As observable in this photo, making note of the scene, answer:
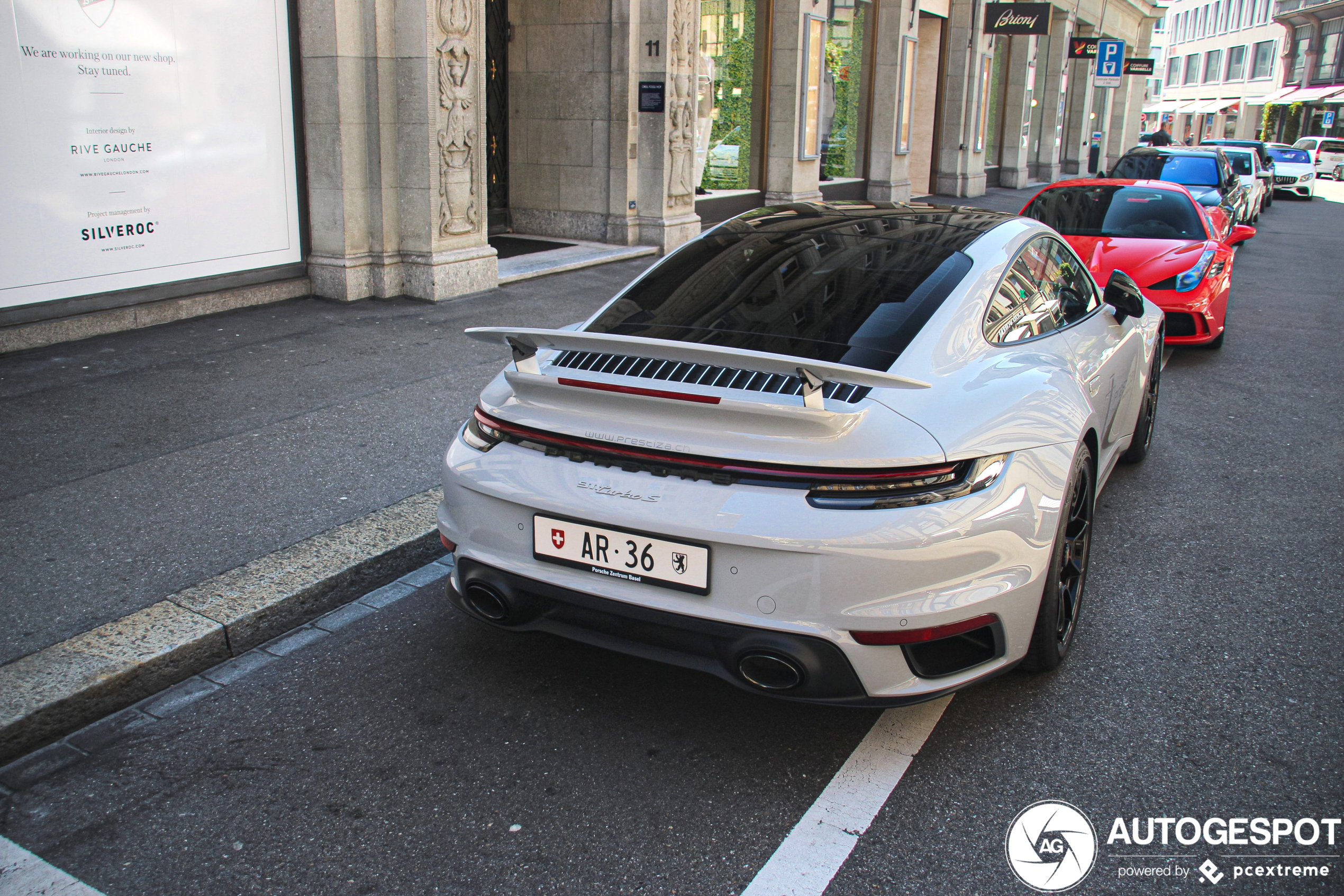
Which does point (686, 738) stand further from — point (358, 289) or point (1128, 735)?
point (358, 289)

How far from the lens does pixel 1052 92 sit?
35.2m

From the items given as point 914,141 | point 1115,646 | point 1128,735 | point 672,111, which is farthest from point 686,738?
point 914,141

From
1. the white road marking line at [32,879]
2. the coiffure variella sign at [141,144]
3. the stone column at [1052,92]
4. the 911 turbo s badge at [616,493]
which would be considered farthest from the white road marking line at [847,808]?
the stone column at [1052,92]

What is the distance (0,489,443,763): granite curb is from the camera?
3340mm

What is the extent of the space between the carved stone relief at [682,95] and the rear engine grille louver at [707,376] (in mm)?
10595

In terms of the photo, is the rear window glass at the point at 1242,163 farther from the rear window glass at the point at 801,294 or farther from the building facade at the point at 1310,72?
the building facade at the point at 1310,72

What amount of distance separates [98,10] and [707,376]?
22.6ft

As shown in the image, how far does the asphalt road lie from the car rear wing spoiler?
1090 millimetres

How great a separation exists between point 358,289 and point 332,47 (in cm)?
204

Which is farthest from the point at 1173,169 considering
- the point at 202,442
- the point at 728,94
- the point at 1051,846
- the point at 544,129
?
the point at 1051,846

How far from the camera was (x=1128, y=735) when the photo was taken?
332 centimetres

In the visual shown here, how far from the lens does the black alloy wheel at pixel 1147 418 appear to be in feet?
19.5

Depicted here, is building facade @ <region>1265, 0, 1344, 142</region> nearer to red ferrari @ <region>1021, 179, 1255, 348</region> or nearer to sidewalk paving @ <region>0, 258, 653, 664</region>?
red ferrari @ <region>1021, 179, 1255, 348</region>

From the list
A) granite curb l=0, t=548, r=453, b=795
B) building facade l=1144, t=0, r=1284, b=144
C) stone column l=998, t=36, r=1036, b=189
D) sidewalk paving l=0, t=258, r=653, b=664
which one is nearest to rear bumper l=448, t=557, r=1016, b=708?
granite curb l=0, t=548, r=453, b=795
